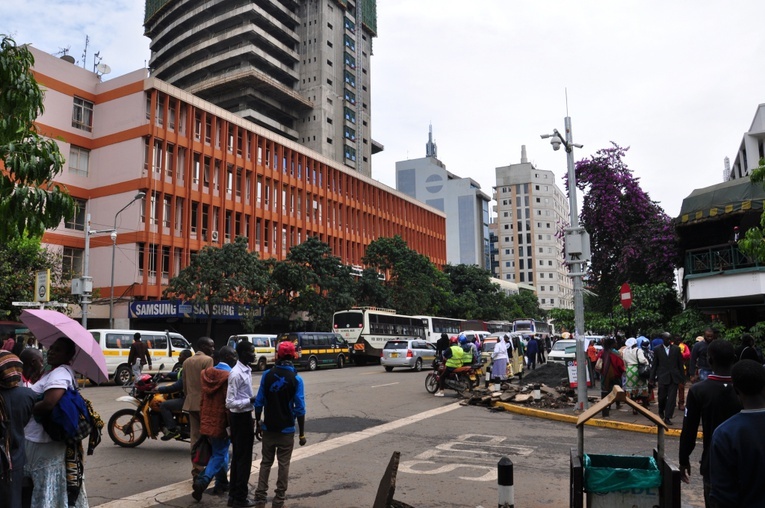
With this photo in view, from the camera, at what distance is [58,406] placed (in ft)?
15.3

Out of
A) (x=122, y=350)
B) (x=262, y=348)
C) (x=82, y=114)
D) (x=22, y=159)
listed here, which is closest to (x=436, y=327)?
(x=262, y=348)

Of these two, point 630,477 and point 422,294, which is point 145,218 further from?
point 630,477

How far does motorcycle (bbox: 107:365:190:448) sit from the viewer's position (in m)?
9.13

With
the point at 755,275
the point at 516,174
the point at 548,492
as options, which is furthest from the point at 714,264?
the point at 516,174

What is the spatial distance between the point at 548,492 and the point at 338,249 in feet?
181

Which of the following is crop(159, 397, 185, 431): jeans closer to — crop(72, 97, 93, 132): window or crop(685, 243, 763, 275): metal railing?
crop(685, 243, 763, 275): metal railing

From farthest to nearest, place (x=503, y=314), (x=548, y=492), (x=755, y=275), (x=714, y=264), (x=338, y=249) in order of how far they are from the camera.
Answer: (x=503, y=314), (x=338, y=249), (x=714, y=264), (x=755, y=275), (x=548, y=492)

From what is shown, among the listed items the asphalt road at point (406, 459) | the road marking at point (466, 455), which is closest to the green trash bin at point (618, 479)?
the asphalt road at point (406, 459)

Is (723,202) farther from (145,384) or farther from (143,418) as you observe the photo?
(143,418)

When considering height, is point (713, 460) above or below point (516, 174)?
below

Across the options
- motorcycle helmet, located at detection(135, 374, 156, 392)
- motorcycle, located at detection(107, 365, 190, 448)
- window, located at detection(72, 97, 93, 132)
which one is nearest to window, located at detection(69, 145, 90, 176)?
window, located at detection(72, 97, 93, 132)

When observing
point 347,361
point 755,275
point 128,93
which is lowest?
point 347,361

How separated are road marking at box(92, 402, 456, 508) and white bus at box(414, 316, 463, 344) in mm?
28614

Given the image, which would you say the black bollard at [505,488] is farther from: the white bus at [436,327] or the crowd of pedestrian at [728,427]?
the white bus at [436,327]
